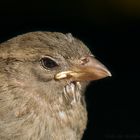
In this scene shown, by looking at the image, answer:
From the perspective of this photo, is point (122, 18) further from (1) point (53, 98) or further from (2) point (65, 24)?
(1) point (53, 98)

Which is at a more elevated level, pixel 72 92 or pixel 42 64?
pixel 42 64

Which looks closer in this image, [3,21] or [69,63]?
[69,63]

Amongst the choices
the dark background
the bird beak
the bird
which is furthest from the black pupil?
the dark background

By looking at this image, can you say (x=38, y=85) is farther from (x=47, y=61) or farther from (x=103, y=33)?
(x=103, y=33)

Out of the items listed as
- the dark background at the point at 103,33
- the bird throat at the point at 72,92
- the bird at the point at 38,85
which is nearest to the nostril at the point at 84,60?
the bird at the point at 38,85

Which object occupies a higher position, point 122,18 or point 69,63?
point 69,63

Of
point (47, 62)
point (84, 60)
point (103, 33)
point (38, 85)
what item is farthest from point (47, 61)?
point (103, 33)

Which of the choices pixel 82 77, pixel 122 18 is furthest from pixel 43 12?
pixel 82 77

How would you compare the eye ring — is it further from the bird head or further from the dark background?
the dark background
